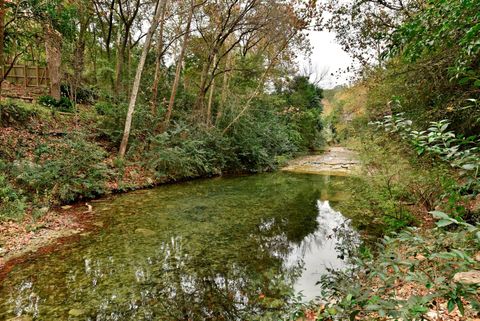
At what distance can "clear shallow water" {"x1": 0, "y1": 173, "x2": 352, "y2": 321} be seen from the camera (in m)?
3.20

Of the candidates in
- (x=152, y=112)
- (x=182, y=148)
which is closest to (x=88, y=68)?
(x=152, y=112)

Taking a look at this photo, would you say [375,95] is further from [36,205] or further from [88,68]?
[88,68]

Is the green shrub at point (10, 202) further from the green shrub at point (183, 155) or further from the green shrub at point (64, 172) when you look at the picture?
the green shrub at point (183, 155)

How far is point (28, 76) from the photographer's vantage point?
49.9 ft

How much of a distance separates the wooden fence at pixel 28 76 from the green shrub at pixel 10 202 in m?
12.0

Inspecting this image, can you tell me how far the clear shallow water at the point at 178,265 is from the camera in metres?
3.20

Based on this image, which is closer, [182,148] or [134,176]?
[134,176]

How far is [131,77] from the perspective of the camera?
14.5 m

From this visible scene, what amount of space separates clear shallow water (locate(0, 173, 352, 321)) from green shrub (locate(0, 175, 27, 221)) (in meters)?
1.47

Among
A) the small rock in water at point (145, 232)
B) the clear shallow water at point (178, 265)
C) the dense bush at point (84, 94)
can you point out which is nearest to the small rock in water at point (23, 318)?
the clear shallow water at point (178, 265)

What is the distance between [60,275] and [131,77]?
1271cm

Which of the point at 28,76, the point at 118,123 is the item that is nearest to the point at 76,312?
the point at 118,123

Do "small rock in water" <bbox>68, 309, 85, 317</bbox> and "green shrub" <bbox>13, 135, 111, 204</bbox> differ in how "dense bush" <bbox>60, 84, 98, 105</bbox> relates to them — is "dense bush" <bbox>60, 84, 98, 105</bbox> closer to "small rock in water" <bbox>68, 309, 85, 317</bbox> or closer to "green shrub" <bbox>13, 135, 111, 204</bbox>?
"green shrub" <bbox>13, 135, 111, 204</bbox>

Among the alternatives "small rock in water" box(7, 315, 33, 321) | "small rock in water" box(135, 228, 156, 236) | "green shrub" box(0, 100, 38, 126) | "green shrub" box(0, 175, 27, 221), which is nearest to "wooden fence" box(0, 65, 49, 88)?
"green shrub" box(0, 100, 38, 126)
